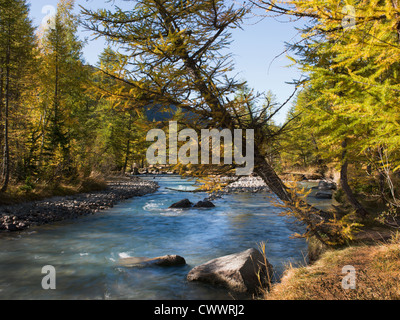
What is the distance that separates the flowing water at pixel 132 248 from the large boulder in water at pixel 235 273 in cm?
18

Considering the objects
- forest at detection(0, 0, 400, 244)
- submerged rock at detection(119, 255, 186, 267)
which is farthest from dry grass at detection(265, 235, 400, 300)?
submerged rock at detection(119, 255, 186, 267)

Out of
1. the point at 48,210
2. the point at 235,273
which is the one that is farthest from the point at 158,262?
the point at 48,210

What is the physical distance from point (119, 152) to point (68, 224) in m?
23.2

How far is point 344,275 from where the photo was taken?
14.4ft

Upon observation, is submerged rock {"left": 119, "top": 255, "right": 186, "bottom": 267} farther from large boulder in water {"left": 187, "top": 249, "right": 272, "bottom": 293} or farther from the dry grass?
the dry grass

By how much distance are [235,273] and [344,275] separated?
6.30 feet

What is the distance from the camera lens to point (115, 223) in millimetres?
11523

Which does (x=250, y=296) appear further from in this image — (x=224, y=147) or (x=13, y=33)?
(x=13, y=33)

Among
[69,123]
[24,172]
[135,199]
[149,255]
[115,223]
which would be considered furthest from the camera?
[135,199]

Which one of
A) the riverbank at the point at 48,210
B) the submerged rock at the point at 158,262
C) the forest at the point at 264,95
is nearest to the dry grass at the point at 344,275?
the forest at the point at 264,95

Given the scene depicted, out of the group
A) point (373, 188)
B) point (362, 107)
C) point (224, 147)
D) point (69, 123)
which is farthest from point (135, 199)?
point (362, 107)

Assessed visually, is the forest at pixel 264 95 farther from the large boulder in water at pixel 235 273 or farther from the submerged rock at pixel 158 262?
the submerged rock at pixel 158 262

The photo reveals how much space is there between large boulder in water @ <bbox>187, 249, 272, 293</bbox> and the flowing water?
0.60 feet

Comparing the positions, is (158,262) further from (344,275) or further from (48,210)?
(48,210)
